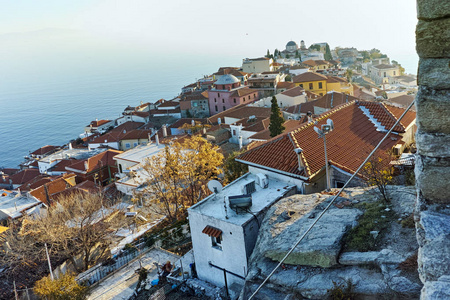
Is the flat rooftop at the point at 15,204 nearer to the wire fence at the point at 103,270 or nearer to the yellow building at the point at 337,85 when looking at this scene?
the wire fence at the point at 103,270

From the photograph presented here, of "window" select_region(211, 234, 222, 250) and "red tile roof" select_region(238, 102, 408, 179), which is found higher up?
"red tile roof" select_region(238, 102, 408, 179)

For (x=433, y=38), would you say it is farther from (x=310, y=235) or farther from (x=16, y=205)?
(x=16, y=205)

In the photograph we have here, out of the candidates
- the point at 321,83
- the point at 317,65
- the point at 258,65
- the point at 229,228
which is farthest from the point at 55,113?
the point at 229,228

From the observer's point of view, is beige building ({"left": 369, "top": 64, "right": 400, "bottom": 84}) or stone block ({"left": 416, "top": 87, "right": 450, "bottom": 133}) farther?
beige building ({"left": 369, "top": 64, "right": 400, "bottom": 84})

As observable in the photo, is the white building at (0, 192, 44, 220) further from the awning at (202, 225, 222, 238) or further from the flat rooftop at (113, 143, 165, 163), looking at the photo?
the awning at (202, 225, 222, 238)

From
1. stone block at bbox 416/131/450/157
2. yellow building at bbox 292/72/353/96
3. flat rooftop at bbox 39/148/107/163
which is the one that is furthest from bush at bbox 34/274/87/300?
yellow building at bbox 292/72/353/96

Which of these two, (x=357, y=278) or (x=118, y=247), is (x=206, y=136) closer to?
(x=118, y=247)

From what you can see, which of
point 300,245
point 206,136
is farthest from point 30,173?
point 300,245
